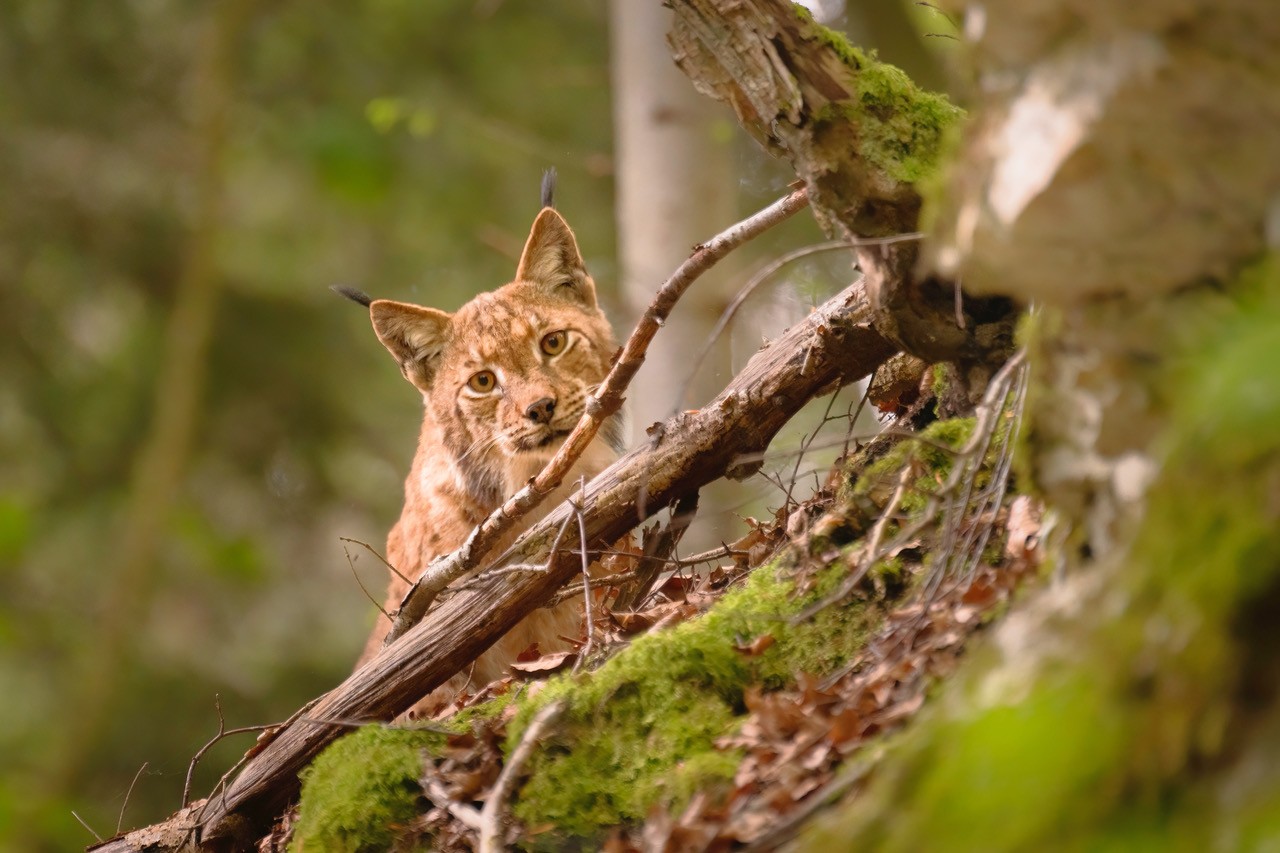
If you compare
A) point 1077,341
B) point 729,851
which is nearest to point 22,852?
point 729,851

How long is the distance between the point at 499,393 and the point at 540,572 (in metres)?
1.62

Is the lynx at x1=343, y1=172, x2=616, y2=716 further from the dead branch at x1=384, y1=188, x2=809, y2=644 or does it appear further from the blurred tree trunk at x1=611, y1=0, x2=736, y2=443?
the dead branch at x1=384, y1=188, x2=809, y2=644

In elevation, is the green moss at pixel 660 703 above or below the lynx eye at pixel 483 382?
below

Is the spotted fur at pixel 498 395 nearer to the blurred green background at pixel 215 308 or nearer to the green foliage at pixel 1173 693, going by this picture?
the blurred green background at pixel 215 308

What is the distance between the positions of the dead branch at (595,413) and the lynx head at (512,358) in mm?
1087

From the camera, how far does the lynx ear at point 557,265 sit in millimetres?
5625

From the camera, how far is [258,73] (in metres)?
10.6

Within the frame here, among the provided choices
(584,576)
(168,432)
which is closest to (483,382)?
(584,576)

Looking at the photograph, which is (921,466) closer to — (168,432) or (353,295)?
(353,295)

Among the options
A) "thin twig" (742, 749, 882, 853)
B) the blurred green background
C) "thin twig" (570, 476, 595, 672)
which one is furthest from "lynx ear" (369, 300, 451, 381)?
"thin twig" (742, 749, 882, 853)

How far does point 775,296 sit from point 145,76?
6.85 metres

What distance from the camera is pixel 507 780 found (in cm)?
296

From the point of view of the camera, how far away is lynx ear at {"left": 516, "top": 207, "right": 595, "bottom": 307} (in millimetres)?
5625

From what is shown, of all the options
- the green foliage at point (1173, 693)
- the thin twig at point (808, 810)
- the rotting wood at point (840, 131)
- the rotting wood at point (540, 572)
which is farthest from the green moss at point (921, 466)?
the green foliage at point (1173, 693)
